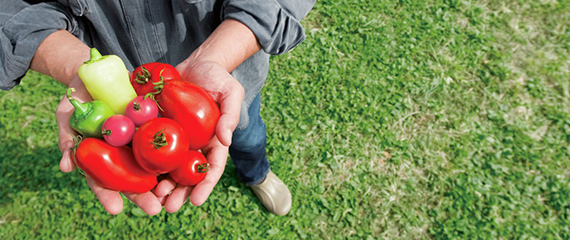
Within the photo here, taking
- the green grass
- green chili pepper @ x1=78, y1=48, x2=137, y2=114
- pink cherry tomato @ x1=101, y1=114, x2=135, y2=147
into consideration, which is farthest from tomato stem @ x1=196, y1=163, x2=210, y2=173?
the green grass

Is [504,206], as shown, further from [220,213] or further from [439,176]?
[220,213]

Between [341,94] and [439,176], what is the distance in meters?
1.25

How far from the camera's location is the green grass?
3301 mm

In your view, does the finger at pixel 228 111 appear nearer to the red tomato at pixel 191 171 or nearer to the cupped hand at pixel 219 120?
the cupped hand at pixel 219 120

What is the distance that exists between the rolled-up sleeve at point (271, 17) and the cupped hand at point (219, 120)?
0.80ft

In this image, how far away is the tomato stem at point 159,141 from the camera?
1.52m

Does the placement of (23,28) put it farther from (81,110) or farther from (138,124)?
(138,124)

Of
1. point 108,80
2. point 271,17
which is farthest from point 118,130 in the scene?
point 271,17

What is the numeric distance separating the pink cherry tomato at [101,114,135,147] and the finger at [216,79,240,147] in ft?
1.23

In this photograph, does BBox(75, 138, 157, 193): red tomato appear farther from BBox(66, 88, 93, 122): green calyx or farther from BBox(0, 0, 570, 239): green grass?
BBox(0, 0, 570, 239): green grass

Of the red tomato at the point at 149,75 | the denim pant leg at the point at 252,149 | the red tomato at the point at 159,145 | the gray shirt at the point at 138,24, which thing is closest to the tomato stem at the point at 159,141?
the red tomato at the point at 159,145

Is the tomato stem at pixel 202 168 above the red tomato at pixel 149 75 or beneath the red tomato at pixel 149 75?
beneath

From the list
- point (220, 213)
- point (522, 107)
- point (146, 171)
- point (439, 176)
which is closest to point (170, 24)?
point (146, 171)

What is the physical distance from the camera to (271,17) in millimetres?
1758
